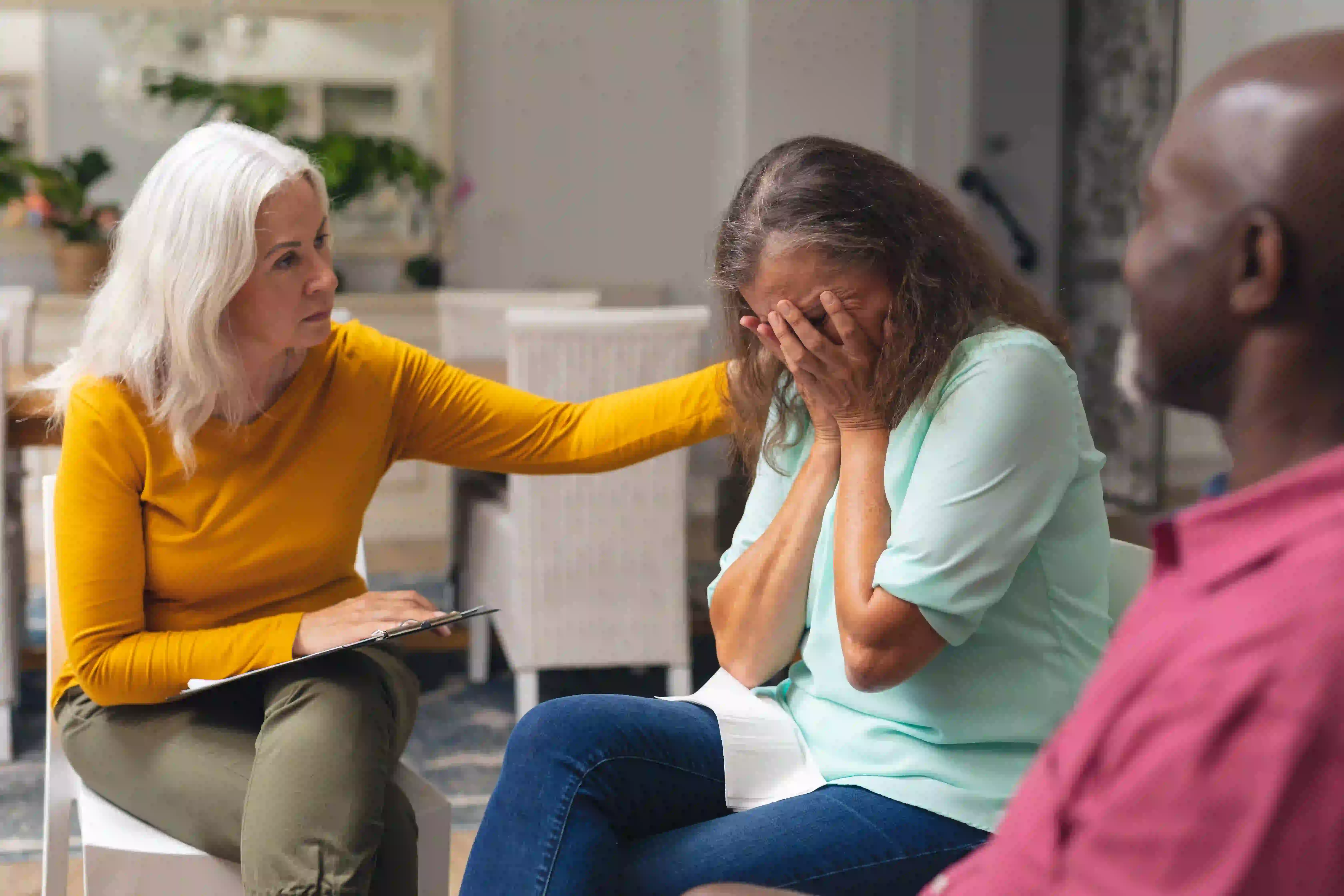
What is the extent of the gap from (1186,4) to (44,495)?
356 cm

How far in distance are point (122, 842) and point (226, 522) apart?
33 cm

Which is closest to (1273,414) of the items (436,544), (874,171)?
(874,171)

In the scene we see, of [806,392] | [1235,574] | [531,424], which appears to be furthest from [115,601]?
[1235,574]

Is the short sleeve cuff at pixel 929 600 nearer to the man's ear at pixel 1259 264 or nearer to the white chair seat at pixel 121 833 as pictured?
the man's ear at pixel 1259 264

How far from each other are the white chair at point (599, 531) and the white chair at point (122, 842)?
101 centimetres

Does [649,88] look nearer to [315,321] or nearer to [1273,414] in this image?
[315,321]

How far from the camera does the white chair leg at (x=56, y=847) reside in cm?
149

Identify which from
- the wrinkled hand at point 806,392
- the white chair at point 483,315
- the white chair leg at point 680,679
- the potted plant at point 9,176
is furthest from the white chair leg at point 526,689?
the potted plant at point 9,176

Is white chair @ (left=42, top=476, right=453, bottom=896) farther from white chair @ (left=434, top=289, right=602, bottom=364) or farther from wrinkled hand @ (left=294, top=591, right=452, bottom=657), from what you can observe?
white chair @ (left=434, top=289, right=602, bottom=364)

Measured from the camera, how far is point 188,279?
1.37 meters

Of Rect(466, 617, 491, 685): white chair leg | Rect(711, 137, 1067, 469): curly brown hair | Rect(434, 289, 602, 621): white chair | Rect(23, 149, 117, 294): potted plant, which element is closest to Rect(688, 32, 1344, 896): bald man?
Rect(711, 137, 1067, 469): curly brown hair

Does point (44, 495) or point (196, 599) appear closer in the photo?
point (196, 599)

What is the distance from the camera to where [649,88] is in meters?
5.15

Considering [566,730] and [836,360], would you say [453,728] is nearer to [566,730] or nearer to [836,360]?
[566,730]
